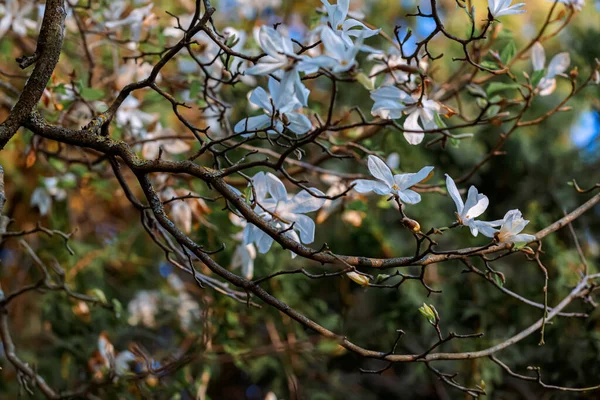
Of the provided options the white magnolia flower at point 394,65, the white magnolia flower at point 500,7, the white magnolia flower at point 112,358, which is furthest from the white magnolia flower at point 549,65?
the white magnolia flower at point 112,358

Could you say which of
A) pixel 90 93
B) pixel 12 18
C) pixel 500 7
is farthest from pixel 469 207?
pixel 12 18

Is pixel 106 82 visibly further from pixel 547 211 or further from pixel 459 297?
pixel 547 211

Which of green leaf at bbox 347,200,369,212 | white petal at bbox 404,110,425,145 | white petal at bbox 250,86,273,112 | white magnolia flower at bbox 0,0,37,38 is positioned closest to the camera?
white petal at bbox 250,86,273,112

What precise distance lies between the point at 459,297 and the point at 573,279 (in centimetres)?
25

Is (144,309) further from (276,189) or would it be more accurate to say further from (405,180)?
(405,180)

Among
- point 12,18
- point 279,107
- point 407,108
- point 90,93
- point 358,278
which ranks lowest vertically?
point 358,278

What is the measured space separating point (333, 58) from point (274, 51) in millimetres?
60

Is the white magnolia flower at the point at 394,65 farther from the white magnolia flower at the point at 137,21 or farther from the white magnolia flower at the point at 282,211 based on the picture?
the white magnolia flower at the point at 137,21

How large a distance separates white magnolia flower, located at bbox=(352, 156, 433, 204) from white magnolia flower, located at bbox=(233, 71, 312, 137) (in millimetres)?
90

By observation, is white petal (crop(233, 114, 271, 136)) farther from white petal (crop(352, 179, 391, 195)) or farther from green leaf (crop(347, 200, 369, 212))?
green leaf (crop(347, 200, 369, 212))

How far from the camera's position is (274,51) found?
0.61 meters

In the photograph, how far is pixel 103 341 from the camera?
1.22 metres

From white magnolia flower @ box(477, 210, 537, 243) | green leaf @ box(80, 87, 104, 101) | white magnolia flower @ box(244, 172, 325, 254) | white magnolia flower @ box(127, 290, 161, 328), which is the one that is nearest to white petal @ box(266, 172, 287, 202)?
white magnolia flower @ box(244, 172, 325, 254)

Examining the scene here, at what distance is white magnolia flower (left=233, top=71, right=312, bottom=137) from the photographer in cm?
62
